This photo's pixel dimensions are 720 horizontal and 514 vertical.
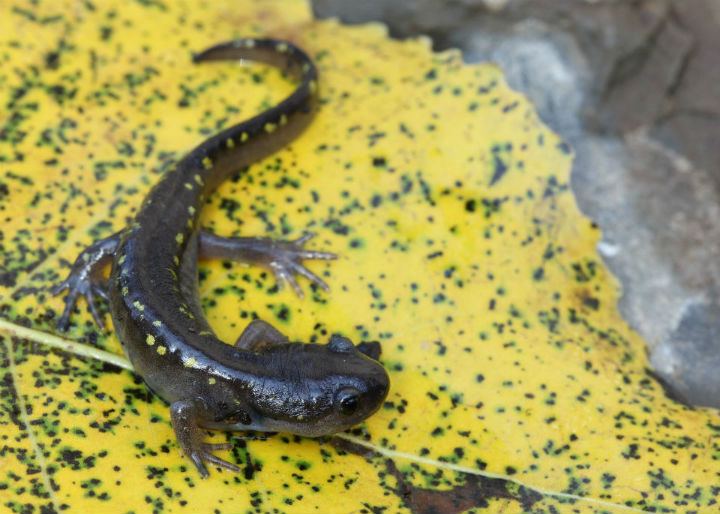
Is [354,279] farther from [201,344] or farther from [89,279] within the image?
[89,279]

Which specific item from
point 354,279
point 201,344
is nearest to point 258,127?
point 354,279

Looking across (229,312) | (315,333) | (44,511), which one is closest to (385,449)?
→ (315,333)

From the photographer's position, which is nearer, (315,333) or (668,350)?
(315,333)

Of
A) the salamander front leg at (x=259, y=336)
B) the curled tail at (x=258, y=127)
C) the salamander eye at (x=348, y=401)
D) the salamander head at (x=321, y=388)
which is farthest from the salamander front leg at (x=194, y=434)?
the curled tail at (x=258, y=127)

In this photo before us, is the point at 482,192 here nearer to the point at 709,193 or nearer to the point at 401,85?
the point at 401,85

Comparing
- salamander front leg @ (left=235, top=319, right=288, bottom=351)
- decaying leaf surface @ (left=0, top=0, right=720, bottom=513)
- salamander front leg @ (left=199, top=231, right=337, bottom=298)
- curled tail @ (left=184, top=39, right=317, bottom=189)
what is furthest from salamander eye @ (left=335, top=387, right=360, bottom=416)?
curled tail @ (left=184, top=39, right=317, bottom=189)

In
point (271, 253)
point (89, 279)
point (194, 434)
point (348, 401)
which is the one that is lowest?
point (194, 434)
